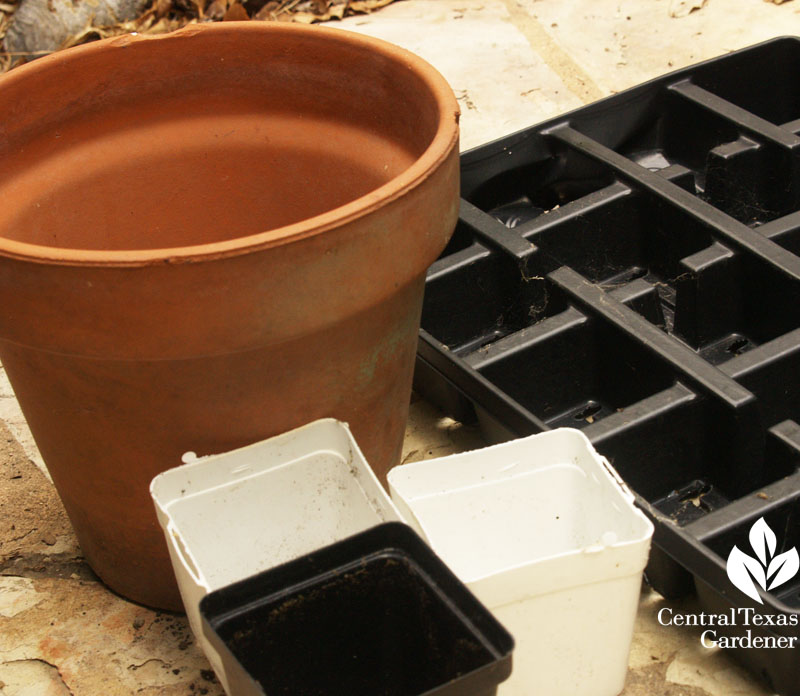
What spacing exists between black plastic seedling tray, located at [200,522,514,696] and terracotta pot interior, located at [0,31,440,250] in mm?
472

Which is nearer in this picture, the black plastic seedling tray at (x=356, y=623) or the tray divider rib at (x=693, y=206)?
the black plastic seedling tray at (x=356, y=623)

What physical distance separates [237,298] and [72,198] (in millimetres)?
420

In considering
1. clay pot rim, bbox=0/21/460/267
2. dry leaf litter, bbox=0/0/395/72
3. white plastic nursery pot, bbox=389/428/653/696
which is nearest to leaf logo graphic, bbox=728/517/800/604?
white plastic nursery pot, bbox=389/428/653/696

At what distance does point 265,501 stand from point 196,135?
18.9 inches

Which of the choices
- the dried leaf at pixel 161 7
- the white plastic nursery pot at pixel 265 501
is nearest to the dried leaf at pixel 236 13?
the dried leaf at pixel 161 7

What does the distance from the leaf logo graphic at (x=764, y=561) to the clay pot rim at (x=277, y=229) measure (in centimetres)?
51

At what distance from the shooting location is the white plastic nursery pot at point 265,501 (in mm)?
1038

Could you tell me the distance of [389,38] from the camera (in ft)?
7.68

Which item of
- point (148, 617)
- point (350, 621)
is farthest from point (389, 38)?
point (350, 621)

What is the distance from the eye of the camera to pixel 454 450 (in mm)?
1420

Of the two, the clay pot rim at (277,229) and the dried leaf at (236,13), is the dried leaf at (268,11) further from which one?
the clay pot rim at (277,229)

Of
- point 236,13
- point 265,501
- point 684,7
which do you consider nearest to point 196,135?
point 265,501
